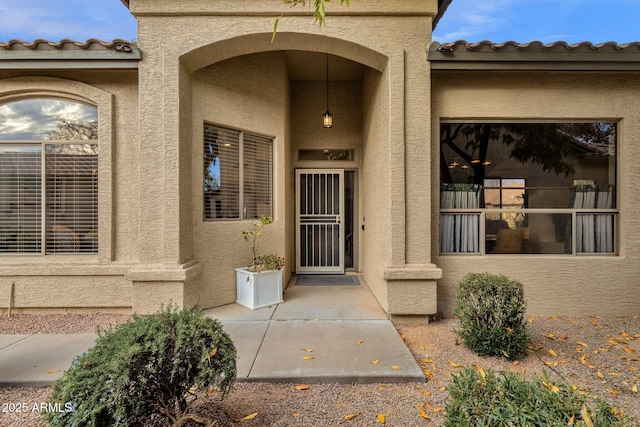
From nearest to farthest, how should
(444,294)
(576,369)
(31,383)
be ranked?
(31,383) < (576,369) < (444,294)

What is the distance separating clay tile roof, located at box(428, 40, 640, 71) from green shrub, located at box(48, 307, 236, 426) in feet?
14.9

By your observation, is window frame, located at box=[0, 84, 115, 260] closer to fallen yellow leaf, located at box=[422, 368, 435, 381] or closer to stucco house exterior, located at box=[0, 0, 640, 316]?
stucco house exterior, located at box=[0, 0, 640, 316]

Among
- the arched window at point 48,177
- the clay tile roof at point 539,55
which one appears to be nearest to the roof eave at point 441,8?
the clay tile roof at point 539,55

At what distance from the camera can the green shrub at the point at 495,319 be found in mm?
3194

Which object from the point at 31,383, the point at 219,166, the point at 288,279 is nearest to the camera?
the point at 31,383

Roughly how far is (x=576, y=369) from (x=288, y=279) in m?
4.63

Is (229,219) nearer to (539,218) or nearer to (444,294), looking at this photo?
(444,294)

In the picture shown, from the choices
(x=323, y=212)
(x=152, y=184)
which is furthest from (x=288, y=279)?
(x=152, y=184)

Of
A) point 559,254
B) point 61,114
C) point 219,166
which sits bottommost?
point 559,254

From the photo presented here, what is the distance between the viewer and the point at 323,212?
6.93m

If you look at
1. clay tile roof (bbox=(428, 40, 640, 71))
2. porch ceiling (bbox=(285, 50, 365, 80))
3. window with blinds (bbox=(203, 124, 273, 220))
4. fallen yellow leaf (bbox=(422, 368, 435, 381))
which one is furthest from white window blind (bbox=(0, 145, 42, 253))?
clay tile roof (bbox=(428, 40, 640, 71))

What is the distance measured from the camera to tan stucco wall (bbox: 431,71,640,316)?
440 cm

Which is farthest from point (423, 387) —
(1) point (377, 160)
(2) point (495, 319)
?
(1) point (377, 160)

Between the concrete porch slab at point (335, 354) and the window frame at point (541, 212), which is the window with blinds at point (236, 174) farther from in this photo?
the window frame at point (541, 212)
